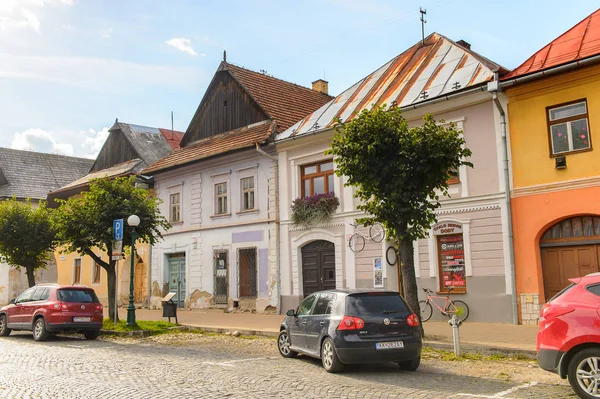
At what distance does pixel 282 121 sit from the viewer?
24.1 m

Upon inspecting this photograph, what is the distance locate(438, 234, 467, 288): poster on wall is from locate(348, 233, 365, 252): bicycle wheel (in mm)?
2931

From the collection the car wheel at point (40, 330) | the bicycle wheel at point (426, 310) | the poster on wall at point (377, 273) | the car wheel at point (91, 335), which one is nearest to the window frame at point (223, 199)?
Result: the poster on wall at point (377, 273)

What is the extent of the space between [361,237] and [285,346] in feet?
28.3

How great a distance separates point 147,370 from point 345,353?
3.56 m

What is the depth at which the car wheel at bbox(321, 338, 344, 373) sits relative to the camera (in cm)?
937

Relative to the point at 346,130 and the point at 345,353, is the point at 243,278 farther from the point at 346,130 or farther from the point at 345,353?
the point at 345,353

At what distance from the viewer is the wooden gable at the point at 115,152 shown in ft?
111

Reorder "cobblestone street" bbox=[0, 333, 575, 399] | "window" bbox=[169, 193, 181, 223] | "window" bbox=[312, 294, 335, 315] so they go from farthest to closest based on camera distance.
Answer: "window" bbox=[169, 193, 181, 223], "window" bbox=[312, 294, 335, 315], "cobblestone street" bbox=[0, 333, 575, 399]

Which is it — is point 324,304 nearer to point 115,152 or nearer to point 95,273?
point 95,273

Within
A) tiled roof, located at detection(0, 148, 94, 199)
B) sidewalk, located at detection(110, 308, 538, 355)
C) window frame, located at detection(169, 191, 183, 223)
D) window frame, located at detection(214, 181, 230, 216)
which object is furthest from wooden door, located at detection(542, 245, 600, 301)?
tiled roof, located at detection(0, 148, 94, 199)

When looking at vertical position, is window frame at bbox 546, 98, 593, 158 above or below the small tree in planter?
above

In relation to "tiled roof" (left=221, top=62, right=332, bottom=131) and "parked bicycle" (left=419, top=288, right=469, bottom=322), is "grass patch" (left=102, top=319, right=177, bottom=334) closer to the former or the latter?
"parked bicycle" (left=419, top=288, right=469, bottom=322)

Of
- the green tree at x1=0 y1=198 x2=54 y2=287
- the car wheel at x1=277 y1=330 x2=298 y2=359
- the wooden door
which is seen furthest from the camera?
the green tree at x1=0 y1=198 x2=54 y2=287

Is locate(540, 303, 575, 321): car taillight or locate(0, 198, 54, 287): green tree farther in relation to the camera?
locate(0, 198, 54, 287): green tree
